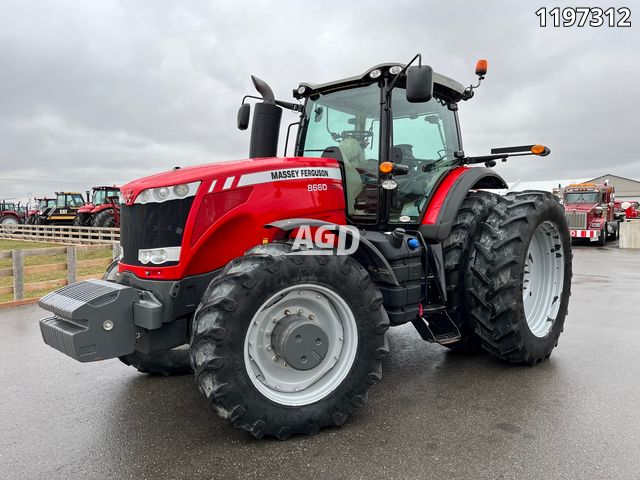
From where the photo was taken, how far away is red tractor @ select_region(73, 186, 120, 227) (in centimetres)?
2236

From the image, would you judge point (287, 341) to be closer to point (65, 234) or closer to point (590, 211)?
point (590, 211)

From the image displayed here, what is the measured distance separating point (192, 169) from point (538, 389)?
2971 millimetres

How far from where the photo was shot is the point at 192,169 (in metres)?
3.15

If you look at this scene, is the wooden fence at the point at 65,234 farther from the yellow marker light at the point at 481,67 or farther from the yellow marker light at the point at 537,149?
the yellow marker light at the point at 537,149

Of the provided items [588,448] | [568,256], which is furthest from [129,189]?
[568,256]

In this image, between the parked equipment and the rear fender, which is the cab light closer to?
the rear fender

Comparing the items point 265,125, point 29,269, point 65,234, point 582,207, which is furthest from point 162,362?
point 65,234

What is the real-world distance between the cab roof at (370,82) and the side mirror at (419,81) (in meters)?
0.46

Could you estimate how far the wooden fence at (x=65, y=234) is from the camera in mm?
18469

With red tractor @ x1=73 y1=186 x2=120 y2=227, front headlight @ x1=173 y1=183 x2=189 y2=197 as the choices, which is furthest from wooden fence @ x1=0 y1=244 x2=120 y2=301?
red tractor @ x1=73 y1=186 x2=120 y2=227

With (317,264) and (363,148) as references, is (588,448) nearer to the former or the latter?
(317,264)

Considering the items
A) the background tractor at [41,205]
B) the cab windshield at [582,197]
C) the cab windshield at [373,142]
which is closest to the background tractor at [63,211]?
the background tractor at [41,205]

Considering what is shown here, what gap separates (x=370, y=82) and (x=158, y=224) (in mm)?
2016

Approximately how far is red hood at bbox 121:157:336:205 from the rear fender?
1104 mm
